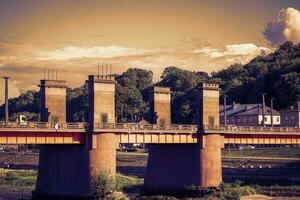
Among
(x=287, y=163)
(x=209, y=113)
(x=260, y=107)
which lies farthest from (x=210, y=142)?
(x=260, y=107)

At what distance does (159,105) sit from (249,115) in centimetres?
8595

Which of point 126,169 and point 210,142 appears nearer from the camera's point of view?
point 210,142

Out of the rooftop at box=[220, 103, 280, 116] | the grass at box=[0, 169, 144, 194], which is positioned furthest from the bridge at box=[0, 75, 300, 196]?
the rooftop at box=[220, 103, 280, 116]

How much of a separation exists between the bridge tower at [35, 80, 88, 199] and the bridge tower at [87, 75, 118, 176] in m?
1.33

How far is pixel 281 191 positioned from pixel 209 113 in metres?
14.8

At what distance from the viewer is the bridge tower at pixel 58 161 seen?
80.6m

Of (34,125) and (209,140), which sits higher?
(34,125)

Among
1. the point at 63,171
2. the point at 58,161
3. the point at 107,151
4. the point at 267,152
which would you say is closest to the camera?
the point at 107,151

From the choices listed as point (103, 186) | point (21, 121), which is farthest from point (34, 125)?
point (103, 186)

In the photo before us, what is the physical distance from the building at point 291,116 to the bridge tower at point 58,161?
99.1m

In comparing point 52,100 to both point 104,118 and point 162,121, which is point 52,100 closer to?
point 104,118

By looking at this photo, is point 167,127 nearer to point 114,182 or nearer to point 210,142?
point 210,142

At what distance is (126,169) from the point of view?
447 feet

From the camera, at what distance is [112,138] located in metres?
81.9
